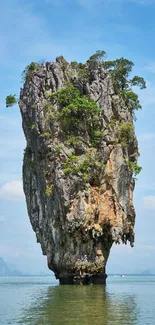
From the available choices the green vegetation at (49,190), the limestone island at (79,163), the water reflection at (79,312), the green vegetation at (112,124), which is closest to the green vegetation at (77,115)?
the limestone island at (79,163)

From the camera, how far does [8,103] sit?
133ft

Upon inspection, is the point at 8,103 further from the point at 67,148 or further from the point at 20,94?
the point at 67,148

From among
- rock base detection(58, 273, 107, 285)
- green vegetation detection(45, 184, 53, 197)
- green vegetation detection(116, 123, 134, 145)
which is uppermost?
green vegetation detection(116, 123, 134, 145)

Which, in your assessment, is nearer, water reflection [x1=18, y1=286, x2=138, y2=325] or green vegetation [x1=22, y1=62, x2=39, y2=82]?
water reflection [x1=18, y1=286, x2=138, y2=325]

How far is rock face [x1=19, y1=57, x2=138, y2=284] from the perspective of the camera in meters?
32.9

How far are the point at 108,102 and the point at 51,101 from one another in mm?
4364

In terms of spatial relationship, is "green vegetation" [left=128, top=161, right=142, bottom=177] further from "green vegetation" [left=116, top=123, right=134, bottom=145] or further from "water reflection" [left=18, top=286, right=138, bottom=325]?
"water reflection" [left=18, top=286, right=138, bottom=325]

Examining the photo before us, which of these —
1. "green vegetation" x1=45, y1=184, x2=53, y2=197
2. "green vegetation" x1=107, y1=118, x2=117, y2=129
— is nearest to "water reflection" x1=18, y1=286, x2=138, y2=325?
"green vegetation" x1=45, y1=184, x2=53, y2=197

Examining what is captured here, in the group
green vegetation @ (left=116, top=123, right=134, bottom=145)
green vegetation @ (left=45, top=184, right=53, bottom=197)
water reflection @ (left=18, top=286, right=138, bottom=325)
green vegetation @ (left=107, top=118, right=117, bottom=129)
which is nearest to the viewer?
water reflection @ (left=18, top=286, right=138, bottom=325)

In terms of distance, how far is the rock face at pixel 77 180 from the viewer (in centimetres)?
3291

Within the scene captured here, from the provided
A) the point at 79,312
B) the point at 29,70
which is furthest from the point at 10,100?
the point at 79,312

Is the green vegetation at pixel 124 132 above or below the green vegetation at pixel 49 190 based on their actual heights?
above

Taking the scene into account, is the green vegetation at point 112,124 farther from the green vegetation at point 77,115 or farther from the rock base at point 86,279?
the rock base at point 86,279

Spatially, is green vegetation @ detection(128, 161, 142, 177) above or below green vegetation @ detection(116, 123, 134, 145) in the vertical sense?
below
